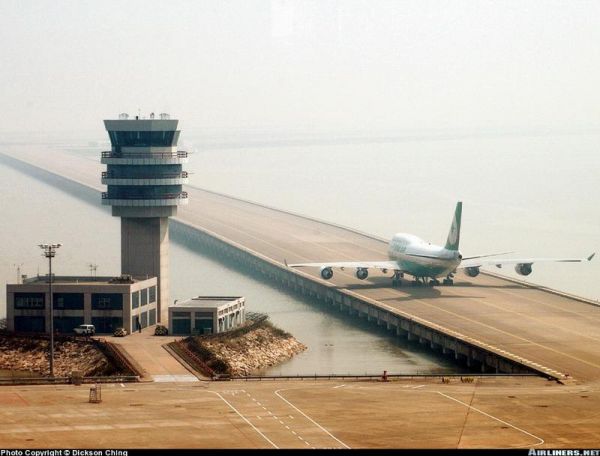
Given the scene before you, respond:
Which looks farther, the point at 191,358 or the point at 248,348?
the point at 248,348

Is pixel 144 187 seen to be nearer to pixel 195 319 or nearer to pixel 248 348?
pixel 195 319

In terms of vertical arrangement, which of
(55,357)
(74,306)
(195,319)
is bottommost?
(55,357)

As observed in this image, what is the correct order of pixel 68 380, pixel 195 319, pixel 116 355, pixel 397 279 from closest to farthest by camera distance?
pixel 68 380, pixel 116 355, pixel 195 319, pixel 397 279

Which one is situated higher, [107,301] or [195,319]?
[107,301]

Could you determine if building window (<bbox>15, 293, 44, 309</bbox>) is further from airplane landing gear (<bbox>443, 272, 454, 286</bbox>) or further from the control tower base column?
airplane landing gear (<bbox>443, 272, 454, 286</bbox>)

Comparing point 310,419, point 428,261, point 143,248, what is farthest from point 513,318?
point 310,419

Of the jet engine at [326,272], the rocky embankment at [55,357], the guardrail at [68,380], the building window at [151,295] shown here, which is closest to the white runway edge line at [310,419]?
the guardrail at [68,380]

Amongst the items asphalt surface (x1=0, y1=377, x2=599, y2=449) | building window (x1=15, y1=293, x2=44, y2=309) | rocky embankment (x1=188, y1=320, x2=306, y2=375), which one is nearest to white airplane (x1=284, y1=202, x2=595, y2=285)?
rocky embankment (x1=188, y1=320, x2=306, y2=375)
